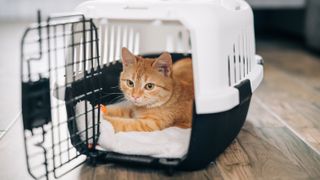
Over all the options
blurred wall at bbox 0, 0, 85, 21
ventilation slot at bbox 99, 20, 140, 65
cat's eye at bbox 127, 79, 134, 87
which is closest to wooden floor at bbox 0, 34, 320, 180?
cat's eye at bbox 127, 79, 134, 87

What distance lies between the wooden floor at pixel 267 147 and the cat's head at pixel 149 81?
226 mm

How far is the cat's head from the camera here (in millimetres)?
1286

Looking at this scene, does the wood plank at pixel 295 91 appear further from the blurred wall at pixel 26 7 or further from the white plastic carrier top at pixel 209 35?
the blurred wall at pixel 26 7

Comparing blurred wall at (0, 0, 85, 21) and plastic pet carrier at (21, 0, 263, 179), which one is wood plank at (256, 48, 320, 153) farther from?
blurred wall at (0, 0, 85, 21)

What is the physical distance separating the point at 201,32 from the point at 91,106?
16.6 inches

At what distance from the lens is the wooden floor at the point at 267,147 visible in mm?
1160

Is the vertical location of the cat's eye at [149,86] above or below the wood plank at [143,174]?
above

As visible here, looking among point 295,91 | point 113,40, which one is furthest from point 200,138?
point 295,91

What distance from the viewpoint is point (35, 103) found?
0.98 meters

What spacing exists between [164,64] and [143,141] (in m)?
0.24

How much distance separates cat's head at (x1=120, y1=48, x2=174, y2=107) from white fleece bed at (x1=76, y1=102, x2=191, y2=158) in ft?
0.34

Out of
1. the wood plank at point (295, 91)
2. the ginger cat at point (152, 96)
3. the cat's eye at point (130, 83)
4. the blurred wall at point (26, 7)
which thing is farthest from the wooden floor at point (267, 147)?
the blurred wall at point (26, 7)

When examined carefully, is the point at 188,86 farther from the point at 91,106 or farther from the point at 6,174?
the point at 6,174

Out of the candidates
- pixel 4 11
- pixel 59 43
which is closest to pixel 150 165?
pixel 59 43
